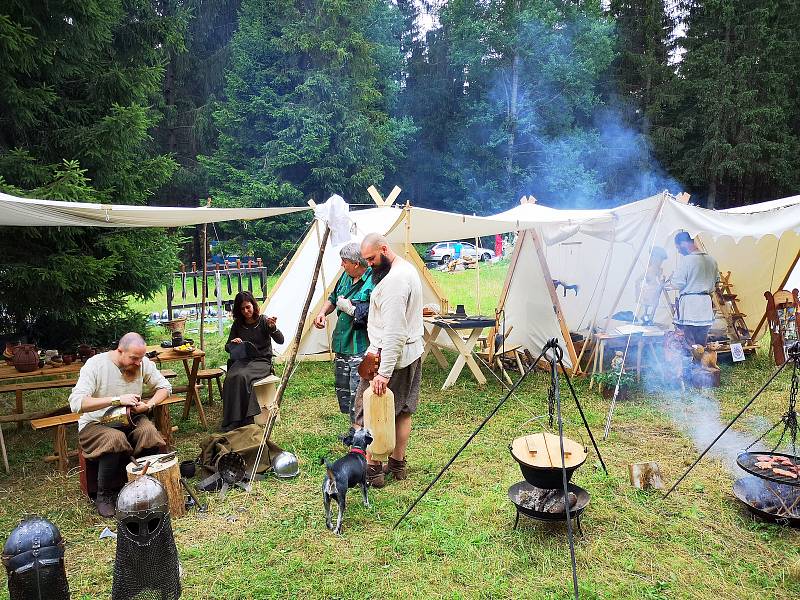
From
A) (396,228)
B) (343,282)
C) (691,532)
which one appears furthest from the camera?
(396,228)

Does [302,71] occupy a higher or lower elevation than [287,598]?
higher

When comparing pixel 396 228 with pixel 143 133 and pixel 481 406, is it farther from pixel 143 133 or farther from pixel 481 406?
pixel 143 133

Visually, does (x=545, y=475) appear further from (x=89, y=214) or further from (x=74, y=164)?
(x=74, y=164)

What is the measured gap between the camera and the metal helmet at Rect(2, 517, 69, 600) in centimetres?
239

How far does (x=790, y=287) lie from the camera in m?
9.16

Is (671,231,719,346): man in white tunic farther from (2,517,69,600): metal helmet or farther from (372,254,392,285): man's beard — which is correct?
(2,517,69,600): metal helmet

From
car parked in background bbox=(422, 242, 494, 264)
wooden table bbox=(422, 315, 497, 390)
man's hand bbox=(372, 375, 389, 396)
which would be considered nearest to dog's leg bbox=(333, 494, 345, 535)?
man's hand bbox=(372, 375, 389, 396)

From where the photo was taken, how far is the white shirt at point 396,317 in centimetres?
362

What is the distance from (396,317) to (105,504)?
7.33 feet

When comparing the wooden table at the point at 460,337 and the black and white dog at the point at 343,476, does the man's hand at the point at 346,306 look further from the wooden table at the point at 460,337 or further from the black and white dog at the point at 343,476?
the wooden table at the point at 460,337

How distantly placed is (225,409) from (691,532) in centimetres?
342

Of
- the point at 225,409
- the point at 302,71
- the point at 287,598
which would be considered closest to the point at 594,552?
the point at 287,598

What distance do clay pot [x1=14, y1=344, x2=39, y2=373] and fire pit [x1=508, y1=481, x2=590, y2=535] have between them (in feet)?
13.3

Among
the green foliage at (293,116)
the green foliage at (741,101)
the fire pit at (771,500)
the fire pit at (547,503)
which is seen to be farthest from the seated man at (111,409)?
the green foliage at (741,101)
